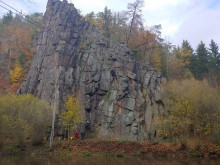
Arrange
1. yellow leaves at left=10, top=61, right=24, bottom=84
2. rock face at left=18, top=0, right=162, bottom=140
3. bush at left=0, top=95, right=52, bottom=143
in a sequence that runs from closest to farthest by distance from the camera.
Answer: bush at left=0, top=95, right=52, bottom=143
rock face at left=18, top=0, right=162, bottom=140
yellow leaves at left=10, top=61, right=24, bottom=84

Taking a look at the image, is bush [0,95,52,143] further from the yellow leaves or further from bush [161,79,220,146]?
the yellow leaves

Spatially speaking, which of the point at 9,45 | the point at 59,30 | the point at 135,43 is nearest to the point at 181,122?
the point at 135,43

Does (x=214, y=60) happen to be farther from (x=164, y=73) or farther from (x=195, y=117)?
(x=195, y=117)

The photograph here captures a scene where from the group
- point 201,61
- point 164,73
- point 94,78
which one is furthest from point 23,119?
point 201,61

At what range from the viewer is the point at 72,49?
35688 millimetres

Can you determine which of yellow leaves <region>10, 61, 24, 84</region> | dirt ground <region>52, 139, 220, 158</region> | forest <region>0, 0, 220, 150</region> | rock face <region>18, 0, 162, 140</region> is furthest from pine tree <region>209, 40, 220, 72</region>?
yellow leaves <region>10, 61, 24, 84</region>

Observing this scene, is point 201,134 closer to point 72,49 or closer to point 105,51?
point 105,51

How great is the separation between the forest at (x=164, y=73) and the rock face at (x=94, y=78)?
3122 mm

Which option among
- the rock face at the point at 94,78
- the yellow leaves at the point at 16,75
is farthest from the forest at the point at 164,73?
the rock face at the point at 94,78

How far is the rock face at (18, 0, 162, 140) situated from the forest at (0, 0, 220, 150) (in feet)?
10.2

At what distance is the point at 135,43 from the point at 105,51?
8382 millimetres

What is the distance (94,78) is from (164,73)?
17.8 metres

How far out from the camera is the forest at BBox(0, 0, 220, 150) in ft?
76.2

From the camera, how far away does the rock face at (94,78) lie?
29.6 metres
